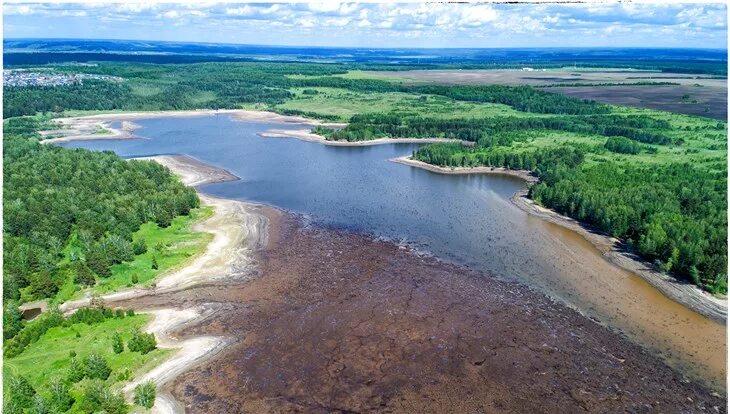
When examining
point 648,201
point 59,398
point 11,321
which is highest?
point 648,201

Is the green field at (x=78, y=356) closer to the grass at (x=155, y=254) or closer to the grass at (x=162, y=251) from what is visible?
the grass at (x=155, y=254)

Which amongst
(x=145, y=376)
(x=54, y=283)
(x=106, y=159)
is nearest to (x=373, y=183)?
(x=106, y=159)

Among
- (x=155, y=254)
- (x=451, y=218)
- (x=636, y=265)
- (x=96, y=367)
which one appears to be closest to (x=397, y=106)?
(x=451, y=218)

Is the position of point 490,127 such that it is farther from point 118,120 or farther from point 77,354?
point 77,354

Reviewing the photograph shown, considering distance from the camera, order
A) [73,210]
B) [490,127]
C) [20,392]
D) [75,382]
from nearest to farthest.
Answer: [20,392]
[75,382]
[73,210]
[490,127]

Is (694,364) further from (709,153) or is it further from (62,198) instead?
(709,153)

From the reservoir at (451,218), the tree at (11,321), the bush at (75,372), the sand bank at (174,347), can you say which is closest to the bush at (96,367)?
the bush at (75,372)
